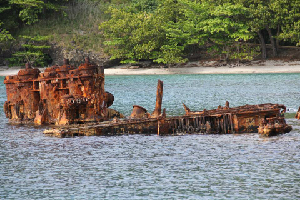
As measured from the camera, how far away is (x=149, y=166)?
23.1 metres

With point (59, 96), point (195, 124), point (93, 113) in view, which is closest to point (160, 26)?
point (59, 96)

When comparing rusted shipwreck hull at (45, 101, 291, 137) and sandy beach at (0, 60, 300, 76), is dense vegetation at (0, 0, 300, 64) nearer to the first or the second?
sandy beach at (0, 60, 300, 76)

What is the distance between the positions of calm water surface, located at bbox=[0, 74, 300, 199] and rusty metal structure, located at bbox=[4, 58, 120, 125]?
1585mm

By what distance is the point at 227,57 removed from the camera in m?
92.6

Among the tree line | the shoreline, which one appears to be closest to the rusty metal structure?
the shoreline

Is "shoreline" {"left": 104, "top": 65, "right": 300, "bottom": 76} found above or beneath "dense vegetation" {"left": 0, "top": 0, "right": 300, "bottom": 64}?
beneath

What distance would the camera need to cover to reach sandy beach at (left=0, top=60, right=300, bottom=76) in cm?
8575

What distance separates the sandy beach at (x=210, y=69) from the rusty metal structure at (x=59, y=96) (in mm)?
53640

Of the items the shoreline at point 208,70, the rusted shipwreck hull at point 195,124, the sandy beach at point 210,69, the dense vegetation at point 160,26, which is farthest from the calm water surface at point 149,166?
the dense vegetation at point 160,26

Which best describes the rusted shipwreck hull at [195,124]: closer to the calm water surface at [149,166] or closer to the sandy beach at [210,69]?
the calm water surface at [149,166]

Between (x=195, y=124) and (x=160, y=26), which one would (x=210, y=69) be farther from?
(x=195, y=124)

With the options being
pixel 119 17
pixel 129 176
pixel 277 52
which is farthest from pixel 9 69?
pixel 129 176

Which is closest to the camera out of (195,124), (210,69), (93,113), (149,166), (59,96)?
(149,166)

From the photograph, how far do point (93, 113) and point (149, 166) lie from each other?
422 inches
